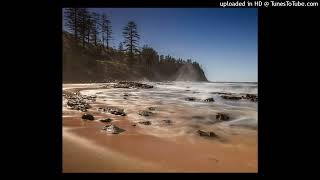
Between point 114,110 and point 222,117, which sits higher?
point 114,110

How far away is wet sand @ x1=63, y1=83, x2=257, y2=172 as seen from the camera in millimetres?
6477

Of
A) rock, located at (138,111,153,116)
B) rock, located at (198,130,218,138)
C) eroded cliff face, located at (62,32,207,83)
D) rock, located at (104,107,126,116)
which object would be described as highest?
eroded cliff face, located at (62,32,207,83)

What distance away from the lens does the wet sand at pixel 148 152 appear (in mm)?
6477

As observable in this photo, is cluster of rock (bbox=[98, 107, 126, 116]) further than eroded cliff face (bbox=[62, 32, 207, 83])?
No

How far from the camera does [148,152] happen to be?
684cm

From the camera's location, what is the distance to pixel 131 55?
770 inches

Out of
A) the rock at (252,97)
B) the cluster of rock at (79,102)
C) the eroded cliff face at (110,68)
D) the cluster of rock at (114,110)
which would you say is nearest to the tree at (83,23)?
the eroded cliff face at (110,68)

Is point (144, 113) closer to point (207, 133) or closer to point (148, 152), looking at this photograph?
point (207, 133)

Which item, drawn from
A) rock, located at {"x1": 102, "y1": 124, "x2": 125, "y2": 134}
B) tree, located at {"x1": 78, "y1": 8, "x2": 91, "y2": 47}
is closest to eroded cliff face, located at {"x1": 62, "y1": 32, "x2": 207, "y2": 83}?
tree, located at {"x1": 78, "y1": 8, "x2": 91, "y2": 47}

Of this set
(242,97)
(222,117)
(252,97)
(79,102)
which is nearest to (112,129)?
(79,102)

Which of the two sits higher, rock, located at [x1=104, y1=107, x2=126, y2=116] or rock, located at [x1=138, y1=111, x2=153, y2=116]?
rock, located at [x1=104, y1=107, x2=126, y2=116]

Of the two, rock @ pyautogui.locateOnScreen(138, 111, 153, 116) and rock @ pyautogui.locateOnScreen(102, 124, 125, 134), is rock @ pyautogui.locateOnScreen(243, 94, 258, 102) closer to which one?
rock @ pyautogui.locateOnScreen(138, 111, 153, 116)
